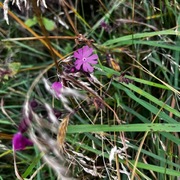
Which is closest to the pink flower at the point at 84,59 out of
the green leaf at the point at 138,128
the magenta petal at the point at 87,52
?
the magenta petal at the point at 87,52

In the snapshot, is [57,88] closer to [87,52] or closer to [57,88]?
[57,88]

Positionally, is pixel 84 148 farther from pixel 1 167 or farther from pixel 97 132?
pixel 1 167

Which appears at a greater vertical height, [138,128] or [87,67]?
[87,67]

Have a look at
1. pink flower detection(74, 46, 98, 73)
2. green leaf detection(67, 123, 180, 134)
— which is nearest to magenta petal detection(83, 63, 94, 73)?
pink flower detection(74, 46, 98, 73)

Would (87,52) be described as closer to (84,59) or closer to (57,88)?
(84,59)

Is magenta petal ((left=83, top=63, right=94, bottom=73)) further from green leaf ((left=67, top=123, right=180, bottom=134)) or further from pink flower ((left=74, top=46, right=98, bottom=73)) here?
green leaf ((left=67, top=123, right=180, bottom=134))

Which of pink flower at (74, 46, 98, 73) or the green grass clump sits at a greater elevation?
pink flower at (74, 46, 98, 73)

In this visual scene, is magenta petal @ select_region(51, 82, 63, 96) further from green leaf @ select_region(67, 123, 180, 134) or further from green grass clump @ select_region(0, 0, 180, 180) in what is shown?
green leaf @ select_region(67, 123, 180, 134)

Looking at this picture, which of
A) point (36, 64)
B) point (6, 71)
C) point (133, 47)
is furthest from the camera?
point (36, 64)

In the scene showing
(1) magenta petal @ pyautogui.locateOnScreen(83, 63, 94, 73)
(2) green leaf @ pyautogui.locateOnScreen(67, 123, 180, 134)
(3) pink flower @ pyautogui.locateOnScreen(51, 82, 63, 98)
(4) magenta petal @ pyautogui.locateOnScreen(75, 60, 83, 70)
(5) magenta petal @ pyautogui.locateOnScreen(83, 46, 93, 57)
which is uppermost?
(5) magenta petal @ pyautogui.locateOnScreen(83, 46, 93, 57)

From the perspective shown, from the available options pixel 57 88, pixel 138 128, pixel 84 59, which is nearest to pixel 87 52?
pixel 84 59

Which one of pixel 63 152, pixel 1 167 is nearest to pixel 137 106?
pixel 63 152
